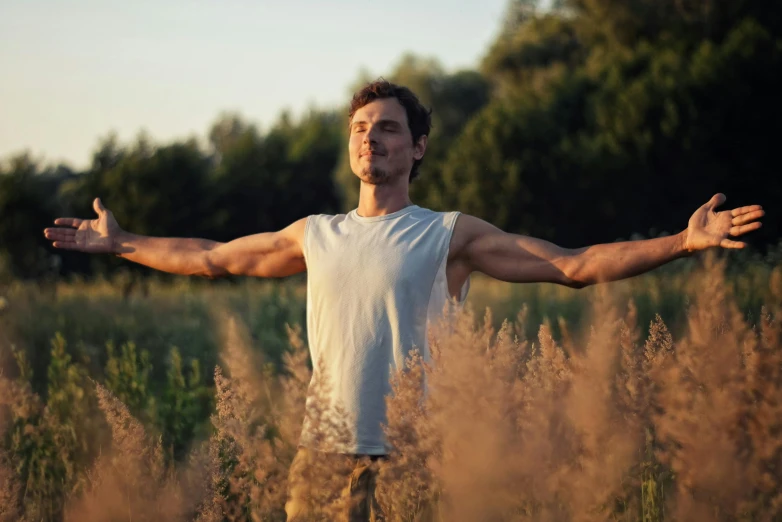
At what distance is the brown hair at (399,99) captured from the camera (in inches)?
133

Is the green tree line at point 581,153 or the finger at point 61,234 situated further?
the green tree line at point 581,153

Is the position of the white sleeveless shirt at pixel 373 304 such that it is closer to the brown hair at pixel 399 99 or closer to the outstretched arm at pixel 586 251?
the outstretched arm at pixel 586 251

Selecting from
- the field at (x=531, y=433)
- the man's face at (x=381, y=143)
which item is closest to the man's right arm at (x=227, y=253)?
the man's face at (x=381, y=143)

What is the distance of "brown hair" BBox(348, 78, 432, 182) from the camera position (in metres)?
3.38

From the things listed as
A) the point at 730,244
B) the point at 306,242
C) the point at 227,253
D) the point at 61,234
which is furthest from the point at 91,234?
the point at 730,244

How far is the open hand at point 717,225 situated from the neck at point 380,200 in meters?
0.92

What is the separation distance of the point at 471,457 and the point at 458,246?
1.23 m

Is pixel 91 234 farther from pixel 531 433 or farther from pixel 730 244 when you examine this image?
pixel 730 244

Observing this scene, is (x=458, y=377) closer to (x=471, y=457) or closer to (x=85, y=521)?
(x=471, y=457)

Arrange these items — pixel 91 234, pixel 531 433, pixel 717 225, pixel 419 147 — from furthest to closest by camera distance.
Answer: pixel 91 234 < pixel 419 147 < pixel 717 225 < pixel 531 433

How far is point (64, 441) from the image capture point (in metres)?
5.14

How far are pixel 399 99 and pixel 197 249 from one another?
932mm

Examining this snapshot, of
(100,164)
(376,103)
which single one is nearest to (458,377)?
(376,103)

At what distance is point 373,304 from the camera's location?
2996 mm
